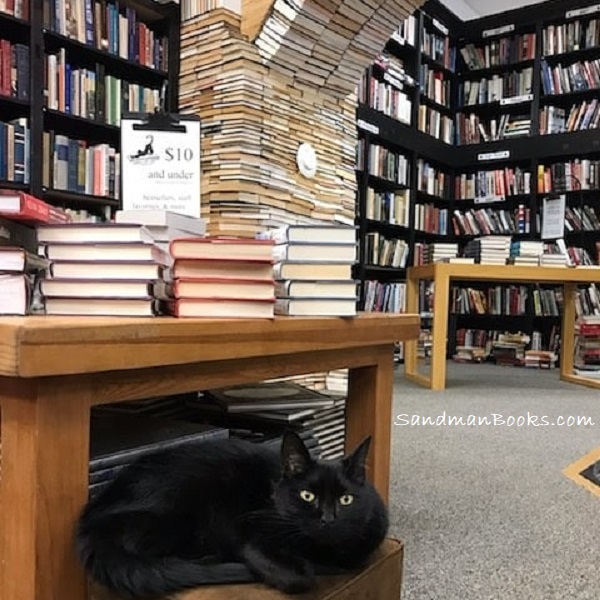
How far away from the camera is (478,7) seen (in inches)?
218

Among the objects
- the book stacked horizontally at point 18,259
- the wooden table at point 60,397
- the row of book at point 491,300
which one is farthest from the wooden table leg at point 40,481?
the row of book at point 491,300

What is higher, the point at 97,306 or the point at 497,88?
the point at 497,88

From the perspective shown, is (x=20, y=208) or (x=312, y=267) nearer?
(x=20, y=208)

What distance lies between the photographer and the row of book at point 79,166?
8.63 ft

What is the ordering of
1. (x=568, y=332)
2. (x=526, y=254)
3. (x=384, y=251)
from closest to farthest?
(x=526, y=254), (x=568, y=332), (x=384, y=251)

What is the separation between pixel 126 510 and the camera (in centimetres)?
68

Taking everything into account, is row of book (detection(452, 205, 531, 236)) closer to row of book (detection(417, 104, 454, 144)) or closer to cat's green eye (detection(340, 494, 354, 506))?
row of book (detection(417, 104, 454, 144))

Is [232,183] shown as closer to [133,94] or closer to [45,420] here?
[133,94]

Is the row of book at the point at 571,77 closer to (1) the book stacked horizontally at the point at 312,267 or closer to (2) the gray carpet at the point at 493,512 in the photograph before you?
(2) the gray carpet at the point at 493,512

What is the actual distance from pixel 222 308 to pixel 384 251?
3.91 m

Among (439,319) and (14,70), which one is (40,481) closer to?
→ (14,70)

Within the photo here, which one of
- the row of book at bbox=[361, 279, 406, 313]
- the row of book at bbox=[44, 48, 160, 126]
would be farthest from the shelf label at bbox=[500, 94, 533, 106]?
the row of book at bbox=[44, 48, 160, 126]

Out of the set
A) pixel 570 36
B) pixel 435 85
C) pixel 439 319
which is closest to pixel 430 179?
pixel 435 85

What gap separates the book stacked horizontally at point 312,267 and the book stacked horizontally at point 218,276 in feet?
0.30
